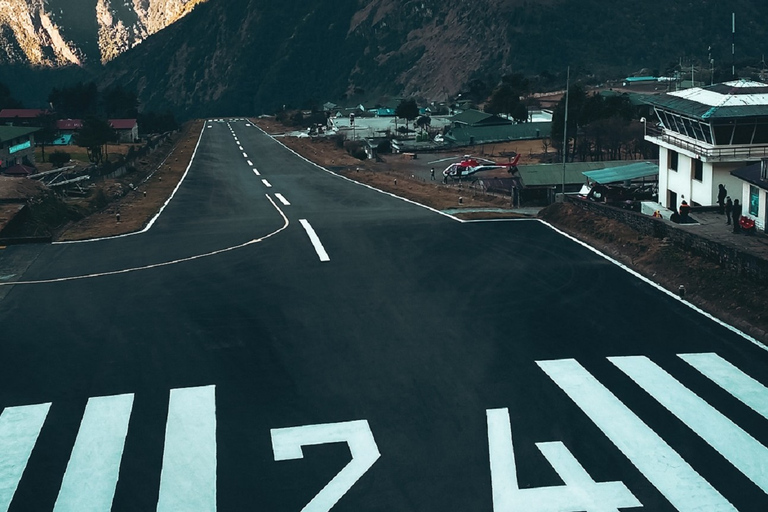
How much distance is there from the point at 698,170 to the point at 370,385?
33541 millimetres

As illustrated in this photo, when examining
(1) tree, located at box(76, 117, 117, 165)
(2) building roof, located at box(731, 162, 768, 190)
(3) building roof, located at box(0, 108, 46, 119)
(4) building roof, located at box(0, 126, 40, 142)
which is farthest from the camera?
(3) building roof, located at box(0, 108, 46, 119)

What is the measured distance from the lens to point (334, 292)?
39875 mm

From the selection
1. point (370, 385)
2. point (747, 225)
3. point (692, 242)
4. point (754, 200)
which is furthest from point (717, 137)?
point (370, 385)

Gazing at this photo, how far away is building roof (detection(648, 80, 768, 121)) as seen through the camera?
161 feet

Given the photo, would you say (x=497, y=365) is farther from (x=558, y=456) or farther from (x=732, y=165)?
(x=732, y=165)

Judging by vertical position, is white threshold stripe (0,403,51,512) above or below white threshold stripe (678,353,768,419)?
above

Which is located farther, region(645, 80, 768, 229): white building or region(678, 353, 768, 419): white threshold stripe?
region(645, 80, 768, 229): white building

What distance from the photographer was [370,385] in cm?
2897

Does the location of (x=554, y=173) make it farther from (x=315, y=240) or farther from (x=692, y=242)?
(x=692, y=242)

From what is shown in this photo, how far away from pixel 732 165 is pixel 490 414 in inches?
1251

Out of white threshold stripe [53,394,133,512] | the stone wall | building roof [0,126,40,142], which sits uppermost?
building roof [0,126,40,142]

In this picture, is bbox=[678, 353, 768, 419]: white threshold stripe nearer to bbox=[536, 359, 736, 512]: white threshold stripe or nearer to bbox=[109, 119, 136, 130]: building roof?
bbox=[536, 359, 736, 512]: white threshold stripe

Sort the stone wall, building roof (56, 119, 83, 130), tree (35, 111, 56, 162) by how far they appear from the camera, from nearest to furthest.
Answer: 1. the stone wall
2. tree (35, 111, 56, 162)
3. building roof (56, 119, 83, 130)

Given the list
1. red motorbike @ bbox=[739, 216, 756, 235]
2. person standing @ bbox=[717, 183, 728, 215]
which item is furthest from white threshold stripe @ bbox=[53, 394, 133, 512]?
person standing @ bbox=[717, 183, 728, 215]
